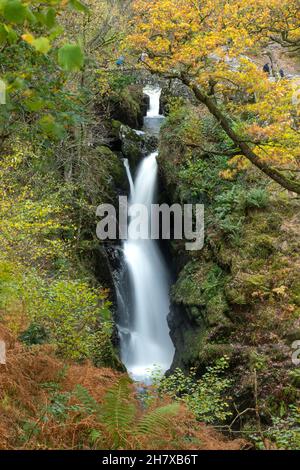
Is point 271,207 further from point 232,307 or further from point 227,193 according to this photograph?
point 232,307

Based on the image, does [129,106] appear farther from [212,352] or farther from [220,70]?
[212,352]

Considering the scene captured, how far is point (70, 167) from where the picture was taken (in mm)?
13227

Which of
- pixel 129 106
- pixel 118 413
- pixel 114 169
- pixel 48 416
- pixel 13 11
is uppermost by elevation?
pixel 129 106

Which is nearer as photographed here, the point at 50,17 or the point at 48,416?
the point at 50,17

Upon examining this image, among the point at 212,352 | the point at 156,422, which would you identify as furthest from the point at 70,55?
the point at 212,352

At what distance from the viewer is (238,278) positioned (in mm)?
9867

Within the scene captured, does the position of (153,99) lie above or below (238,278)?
above

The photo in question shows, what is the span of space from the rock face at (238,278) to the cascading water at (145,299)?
1353 millimetres

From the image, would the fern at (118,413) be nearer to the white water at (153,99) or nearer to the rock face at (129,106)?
the rock face at (129,106)

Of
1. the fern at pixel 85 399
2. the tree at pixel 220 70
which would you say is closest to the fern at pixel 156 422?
the fern at pixel 85 399

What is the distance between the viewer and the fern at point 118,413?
143 inches

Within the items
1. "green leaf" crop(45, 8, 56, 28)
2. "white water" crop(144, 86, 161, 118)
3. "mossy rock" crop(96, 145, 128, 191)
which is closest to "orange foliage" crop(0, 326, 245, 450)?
"green leaf" crop(45, 8, 56, 28)

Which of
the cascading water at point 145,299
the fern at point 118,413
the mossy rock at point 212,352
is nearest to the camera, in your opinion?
the fern at point 118,413

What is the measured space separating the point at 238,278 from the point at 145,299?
5.70 meters
